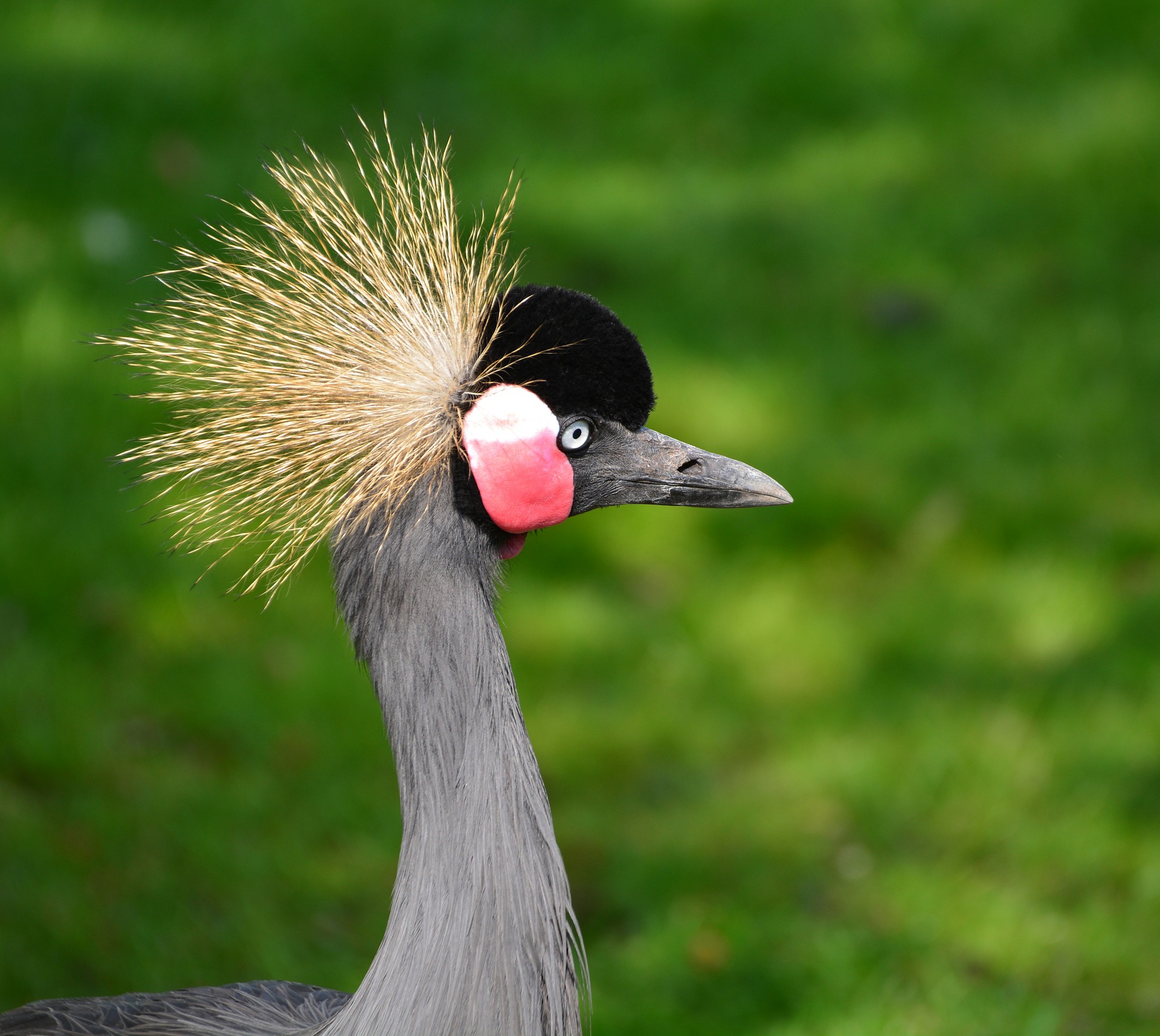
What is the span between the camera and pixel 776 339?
3844 mm

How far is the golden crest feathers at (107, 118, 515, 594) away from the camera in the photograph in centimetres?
156

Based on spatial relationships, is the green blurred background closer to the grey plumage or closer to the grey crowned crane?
the grey crowned crane

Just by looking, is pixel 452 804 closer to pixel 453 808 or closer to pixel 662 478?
pixel 453 808

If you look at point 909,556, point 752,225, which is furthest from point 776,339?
point 909,556

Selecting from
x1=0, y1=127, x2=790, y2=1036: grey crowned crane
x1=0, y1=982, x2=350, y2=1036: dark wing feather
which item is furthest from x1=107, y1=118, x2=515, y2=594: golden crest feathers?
x1=0, y1=982, x2=350, y2=1036: dark wing feather

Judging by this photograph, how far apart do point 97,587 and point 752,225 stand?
2233 millimetres

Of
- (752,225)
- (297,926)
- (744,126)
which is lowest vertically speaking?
(297,926)

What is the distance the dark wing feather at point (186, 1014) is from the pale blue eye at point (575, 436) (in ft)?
2.67

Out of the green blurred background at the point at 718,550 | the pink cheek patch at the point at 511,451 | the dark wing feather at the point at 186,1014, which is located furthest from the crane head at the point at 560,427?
the dark wing feather at the point at 186,1014

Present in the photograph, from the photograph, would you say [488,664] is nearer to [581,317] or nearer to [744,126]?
[581,317]

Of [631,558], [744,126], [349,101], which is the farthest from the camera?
[744,126]

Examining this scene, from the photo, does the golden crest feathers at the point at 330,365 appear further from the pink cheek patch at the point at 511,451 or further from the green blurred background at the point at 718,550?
the green blurred background at the point at 718,550

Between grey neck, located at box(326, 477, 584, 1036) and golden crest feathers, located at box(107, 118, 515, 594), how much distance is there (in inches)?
2.8

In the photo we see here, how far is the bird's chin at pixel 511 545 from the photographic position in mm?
1648
